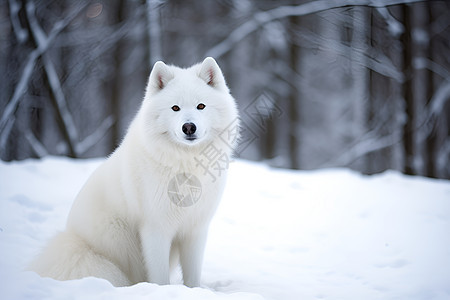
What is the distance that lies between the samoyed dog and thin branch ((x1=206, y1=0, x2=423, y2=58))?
7.36 meters

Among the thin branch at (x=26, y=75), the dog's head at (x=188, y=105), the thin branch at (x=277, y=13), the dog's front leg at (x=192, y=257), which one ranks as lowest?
the dog's front leg at (x=192, y=257)

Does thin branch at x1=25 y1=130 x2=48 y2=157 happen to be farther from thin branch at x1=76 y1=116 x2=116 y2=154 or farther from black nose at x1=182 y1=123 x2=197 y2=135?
black nose at x1=182 y1=123 x2=197 y2=135

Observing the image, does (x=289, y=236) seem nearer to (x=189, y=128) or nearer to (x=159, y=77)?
(x=189, y=128)

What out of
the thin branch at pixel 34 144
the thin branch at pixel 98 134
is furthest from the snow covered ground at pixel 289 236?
the thin branch at pixel 34 144

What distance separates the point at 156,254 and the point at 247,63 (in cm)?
1012

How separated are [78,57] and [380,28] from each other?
8241 millimetres

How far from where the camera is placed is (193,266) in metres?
3.29

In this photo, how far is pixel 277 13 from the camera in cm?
1028

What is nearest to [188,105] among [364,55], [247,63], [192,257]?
[192,257]

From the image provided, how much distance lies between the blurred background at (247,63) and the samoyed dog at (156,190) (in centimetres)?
655

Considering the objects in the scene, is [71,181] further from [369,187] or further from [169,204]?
[369,187]

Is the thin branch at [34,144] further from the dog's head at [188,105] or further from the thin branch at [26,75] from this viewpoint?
the dog's head at [188,105]

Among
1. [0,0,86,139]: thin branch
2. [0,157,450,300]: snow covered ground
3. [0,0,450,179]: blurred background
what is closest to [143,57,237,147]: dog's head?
[0,157,450,300]: snow covered ground

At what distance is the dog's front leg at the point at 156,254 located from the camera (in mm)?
2979
